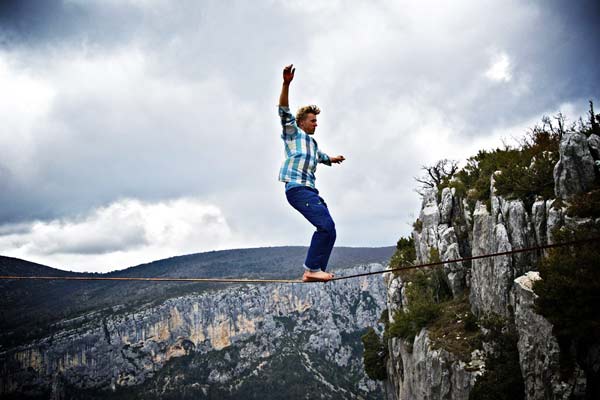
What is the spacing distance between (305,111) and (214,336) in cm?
14738

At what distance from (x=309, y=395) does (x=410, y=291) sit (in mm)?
98222

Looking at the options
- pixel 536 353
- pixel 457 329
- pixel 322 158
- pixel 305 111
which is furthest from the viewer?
pixel 457 329

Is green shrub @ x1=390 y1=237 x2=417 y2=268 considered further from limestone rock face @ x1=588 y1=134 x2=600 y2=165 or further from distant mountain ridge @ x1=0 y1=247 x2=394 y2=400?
distant mountain ridge @ x1=0 y1=247 x2=394 y2=400

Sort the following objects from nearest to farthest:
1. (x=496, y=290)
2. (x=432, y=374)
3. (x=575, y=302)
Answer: (x=575, y=302)
(x=496, y=290)
(x=432, y=374)

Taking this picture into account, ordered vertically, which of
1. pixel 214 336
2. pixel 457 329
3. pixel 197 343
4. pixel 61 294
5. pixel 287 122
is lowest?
pixel 197 343

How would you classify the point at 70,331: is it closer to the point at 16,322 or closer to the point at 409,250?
the point at 16,322

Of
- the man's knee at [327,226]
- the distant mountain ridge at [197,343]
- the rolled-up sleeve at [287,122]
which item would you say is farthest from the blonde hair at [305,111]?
the distant mountain ridge at [197,343]

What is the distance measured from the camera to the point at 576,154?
43.4 feet

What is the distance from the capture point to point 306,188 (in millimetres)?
5516

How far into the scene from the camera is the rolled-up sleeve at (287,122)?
535 cm

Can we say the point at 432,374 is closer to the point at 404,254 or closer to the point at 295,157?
the point at 404,254

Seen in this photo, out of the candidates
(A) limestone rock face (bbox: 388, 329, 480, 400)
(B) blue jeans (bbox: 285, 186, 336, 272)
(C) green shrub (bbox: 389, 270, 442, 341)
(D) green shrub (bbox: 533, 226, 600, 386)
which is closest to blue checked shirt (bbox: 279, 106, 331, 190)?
(B) blue jeans (bbox: 285, 186, 336, 272)

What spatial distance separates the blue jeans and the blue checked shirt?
0.44 ft

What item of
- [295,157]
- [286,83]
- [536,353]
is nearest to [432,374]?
[536,353]
